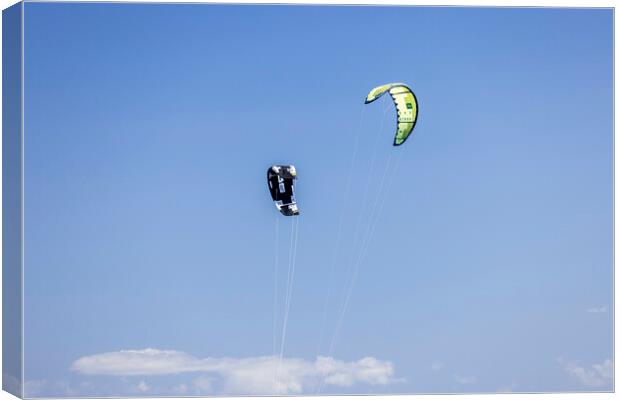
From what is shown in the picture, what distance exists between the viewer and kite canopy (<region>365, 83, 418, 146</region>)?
41.9 ft

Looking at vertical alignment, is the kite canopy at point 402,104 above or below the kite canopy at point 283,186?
above

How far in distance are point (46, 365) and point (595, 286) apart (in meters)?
5.24

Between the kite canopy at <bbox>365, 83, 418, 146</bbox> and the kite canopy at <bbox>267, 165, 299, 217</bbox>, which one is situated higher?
the kite canopy at <bbox>365, 83, 418, 146</bbox>

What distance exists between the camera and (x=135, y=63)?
12.8 m

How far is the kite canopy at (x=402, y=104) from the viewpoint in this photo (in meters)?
12.8

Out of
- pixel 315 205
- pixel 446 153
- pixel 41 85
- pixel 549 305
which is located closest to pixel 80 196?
pixel 41 85

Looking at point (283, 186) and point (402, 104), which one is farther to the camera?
point (402, 104)

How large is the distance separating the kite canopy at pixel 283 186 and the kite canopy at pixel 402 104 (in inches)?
39.9

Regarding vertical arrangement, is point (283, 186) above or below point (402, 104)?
below

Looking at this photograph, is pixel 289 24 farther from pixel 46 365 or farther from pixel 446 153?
pixel 46 365

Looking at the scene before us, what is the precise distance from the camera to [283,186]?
12672 millimetres

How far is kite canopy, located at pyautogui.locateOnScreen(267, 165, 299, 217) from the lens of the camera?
1268 cm

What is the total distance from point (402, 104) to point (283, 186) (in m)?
1.35

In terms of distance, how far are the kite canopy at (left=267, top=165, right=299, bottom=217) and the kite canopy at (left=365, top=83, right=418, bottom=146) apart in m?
1.01
